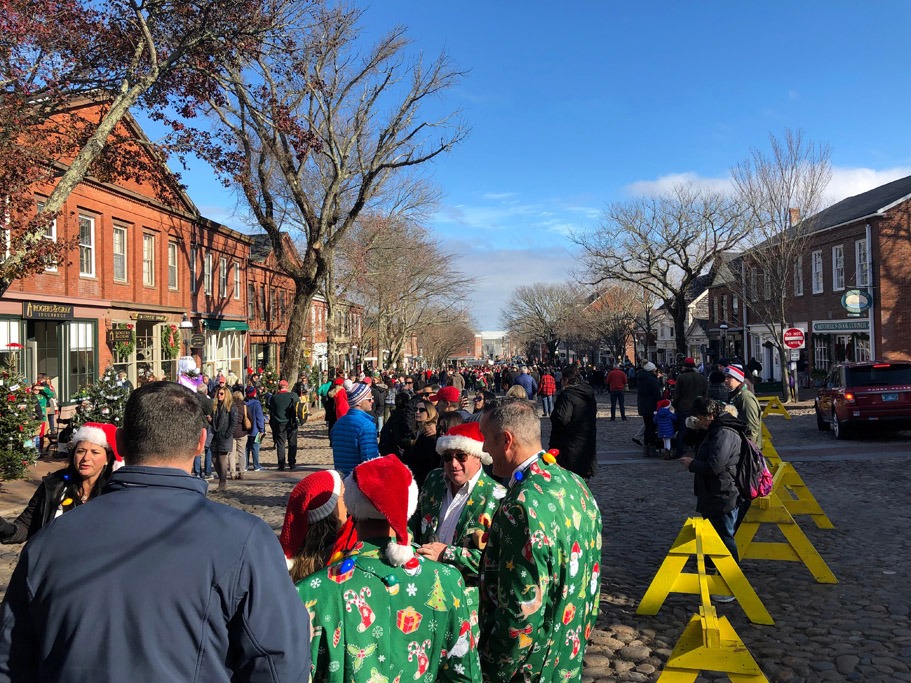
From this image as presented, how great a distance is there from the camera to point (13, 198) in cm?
1005

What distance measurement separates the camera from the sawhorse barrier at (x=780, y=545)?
6.41 metres

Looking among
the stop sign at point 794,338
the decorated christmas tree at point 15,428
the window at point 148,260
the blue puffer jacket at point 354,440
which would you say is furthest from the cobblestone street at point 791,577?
the window at point 148,260

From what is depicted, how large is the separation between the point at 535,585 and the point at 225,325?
32.1 metres

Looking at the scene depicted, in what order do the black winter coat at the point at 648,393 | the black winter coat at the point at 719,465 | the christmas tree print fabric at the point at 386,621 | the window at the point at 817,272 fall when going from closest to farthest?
the christmas tree print fabric at the point at 386,621, the black winter coat at the point at 719,465, the black winter coat at the point at 648,393, the window at the point at 817,272

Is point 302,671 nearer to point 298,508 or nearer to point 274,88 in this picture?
point 298,508

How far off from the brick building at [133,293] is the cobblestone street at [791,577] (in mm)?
9856

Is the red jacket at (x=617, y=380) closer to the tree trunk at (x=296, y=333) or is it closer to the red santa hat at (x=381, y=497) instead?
the tree trunk at (x=296, y=333)

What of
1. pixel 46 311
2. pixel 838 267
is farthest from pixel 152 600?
pixel 838 267

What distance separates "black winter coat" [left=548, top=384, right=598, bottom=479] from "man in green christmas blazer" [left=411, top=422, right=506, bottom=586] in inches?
160

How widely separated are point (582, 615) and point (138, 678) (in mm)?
1887

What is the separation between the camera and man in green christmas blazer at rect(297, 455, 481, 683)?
2236 mm

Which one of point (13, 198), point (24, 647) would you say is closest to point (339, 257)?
point (13, 198)

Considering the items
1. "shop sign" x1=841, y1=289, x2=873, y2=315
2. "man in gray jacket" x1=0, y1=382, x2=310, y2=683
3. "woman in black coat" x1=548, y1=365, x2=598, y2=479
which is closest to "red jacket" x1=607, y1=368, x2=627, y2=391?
"shop sign" x1=841, y1=289, x2=873, y2=315

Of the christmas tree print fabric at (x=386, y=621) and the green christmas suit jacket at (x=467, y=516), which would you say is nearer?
the christmas tree print fabric at (x=386, y=621)
